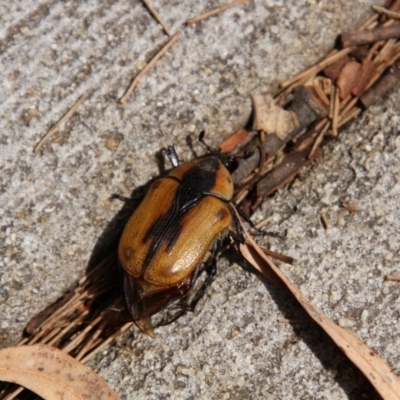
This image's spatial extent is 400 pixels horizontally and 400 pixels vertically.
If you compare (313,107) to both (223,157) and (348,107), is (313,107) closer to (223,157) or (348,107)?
(348,107)

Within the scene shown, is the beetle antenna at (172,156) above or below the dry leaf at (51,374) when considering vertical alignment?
above

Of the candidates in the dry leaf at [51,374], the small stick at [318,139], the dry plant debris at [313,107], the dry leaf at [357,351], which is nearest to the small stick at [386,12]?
the dry plant debris at [313,107]

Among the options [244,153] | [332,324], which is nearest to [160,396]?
[332,324]

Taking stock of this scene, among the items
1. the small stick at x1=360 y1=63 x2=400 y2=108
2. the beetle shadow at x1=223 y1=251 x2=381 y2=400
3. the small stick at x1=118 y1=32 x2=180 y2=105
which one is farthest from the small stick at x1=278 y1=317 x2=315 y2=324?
the small stick at x1=118 y1=32 x2=180 y2=105

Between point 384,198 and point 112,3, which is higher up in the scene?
point 112,3

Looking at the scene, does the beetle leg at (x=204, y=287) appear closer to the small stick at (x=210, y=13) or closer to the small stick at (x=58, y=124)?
the small stick at (x=58, y=124)

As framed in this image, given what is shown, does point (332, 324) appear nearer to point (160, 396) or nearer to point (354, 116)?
point (160, 396)

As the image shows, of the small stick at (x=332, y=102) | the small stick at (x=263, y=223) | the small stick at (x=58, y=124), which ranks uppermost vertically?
the small stick at (x=58, y=124)
